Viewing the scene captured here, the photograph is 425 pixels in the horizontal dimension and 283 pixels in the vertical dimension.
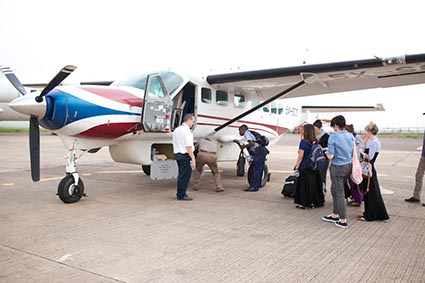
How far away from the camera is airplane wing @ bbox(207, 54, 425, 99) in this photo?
24.9 ft

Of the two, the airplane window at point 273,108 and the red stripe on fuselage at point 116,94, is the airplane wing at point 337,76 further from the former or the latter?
the red stripe on fuselage at point 116,94

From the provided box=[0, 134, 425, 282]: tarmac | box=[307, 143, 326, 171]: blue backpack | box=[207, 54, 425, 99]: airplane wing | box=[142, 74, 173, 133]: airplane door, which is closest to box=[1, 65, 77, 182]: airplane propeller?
box=[0, 134, 425, 282]: tarmac

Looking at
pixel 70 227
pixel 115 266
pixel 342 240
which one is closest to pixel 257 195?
pixel 342 240

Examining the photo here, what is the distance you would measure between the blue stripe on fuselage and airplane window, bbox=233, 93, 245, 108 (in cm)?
473

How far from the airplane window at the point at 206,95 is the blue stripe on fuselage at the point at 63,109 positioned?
320 centimetres

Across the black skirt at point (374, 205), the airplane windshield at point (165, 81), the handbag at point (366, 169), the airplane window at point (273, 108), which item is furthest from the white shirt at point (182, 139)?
the airplane window at point (273, 108)

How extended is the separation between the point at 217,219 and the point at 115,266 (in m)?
2.31

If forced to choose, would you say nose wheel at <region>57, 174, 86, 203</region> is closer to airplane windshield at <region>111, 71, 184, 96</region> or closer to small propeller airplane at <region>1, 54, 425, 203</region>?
small propeller airplane at <region>1, 54, 425, 203</region>

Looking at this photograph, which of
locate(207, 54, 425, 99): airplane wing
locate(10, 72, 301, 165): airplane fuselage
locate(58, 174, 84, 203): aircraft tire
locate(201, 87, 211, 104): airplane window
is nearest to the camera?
locate(10, 72, 301, 165): airplane fuselage

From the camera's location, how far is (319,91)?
10.8 m

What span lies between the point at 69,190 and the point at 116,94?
200cm

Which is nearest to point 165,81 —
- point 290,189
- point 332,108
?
point 290,189

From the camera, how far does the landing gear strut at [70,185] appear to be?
6.65 m

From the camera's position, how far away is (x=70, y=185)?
677 cm
